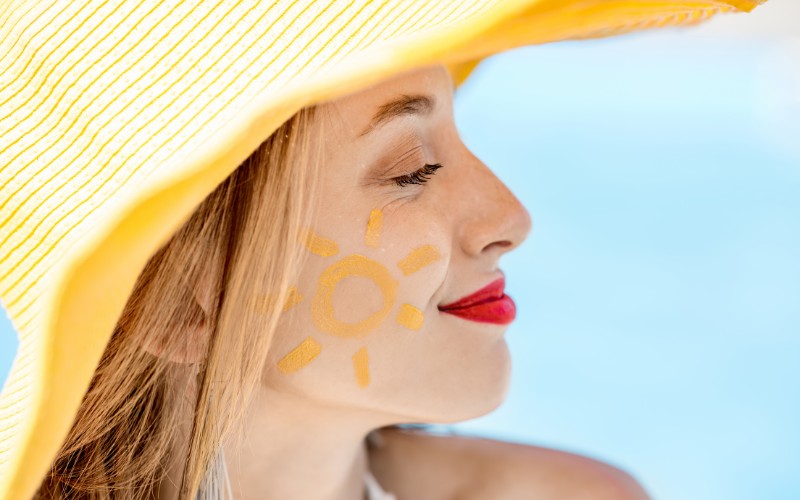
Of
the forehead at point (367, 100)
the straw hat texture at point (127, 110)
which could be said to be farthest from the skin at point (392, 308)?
the straw hat texture at point (127, 110)

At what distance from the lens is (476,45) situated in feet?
2.12

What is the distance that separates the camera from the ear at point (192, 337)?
822 mm

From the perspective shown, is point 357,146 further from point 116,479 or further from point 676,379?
point 676,379

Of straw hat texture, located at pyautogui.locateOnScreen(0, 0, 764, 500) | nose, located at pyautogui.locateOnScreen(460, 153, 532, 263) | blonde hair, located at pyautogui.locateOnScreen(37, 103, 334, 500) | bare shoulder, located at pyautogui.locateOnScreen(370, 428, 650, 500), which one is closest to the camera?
straw hat texture, located at pyautogui.locateOnScreen(0, 0, 764, 500)

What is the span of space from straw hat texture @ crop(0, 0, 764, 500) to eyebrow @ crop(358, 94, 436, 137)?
14cm

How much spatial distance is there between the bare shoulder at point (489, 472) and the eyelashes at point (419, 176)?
492mm

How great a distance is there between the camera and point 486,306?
93 cm

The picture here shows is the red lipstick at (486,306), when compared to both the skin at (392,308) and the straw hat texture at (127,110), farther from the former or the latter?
the straw hat texture at (127,110)

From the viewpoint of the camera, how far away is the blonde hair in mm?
792

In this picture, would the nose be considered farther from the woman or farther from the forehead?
the forehead

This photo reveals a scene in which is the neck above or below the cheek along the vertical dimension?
below

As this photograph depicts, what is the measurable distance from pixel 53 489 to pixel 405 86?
53 centimetres

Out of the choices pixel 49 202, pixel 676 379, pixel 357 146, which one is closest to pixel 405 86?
pixel 357 146

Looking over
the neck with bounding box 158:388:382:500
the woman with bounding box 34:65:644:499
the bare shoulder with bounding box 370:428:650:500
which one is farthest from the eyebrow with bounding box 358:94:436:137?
the bare shoulder with bounding box 370:428:650:500
